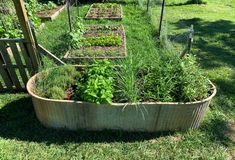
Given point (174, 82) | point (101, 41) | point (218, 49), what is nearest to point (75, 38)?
point (101, 41)

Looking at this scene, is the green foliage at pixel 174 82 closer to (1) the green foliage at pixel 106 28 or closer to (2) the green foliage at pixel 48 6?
(1) the green foliage at pixel 106 28

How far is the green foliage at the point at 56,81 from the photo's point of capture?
11.1 ft

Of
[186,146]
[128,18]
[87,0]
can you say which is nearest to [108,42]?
[128,18]

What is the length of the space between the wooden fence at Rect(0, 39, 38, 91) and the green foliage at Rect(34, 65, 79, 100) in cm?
47

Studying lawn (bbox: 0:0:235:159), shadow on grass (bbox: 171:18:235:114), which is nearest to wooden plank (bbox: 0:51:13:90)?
lawn (bbox: 0:0:235:159)

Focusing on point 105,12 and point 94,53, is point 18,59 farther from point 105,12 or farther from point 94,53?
point 105,12

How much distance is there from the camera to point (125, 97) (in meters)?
3.32

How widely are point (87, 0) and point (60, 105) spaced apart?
753cm

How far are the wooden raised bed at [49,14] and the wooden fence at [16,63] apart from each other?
366cm

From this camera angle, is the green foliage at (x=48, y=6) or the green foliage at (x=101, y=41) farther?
the green foliage at (x=48, y=6)

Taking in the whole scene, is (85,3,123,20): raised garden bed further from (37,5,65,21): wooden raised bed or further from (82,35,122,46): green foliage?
(82,35,122,46): green foliage

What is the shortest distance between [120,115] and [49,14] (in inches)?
221

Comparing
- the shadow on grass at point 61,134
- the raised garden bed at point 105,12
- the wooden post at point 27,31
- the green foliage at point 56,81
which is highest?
the wooden post at point 27,31

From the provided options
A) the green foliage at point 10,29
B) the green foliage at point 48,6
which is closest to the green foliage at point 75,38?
the green foliage at point 10,29
